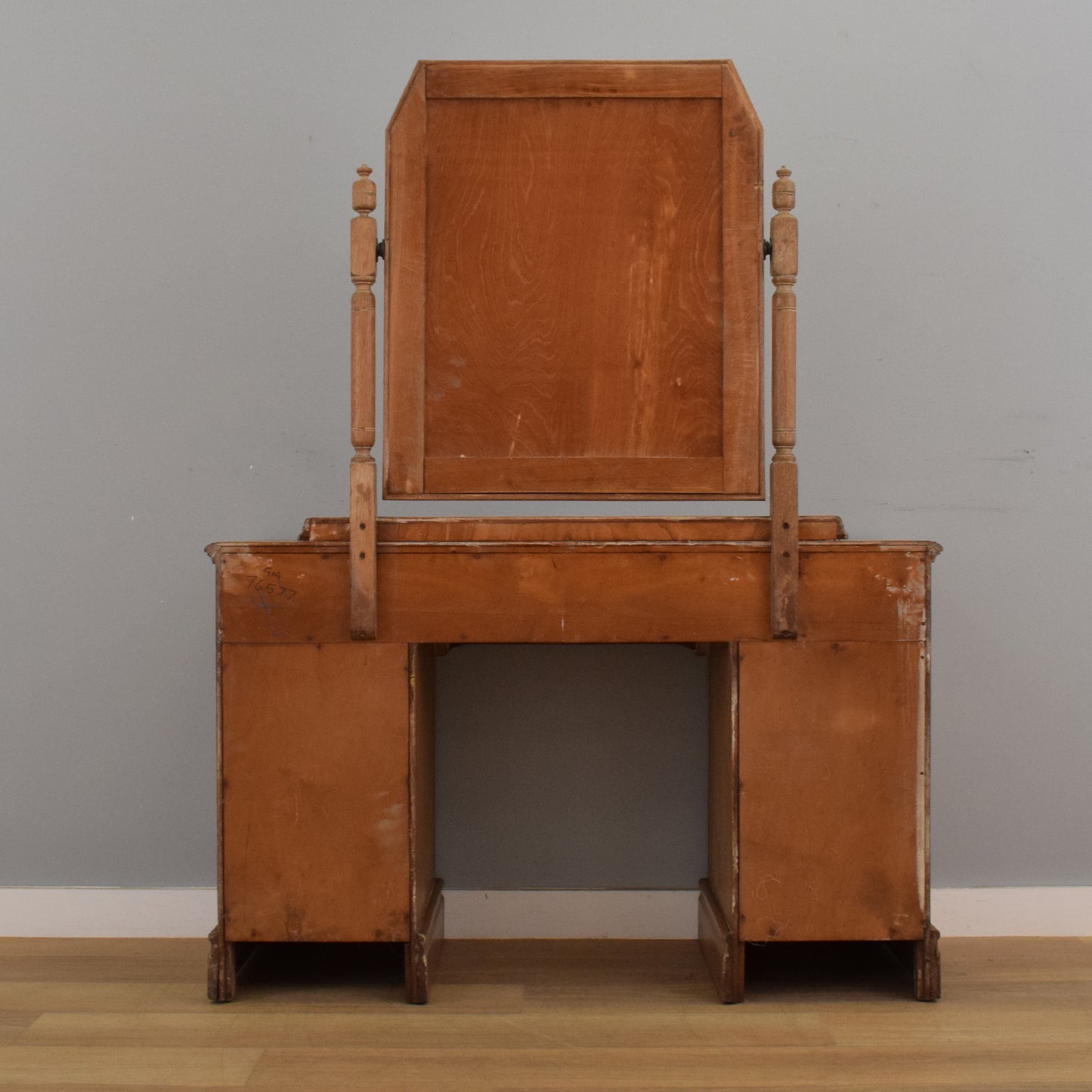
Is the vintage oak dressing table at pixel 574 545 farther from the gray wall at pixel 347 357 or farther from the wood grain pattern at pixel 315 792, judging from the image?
the gray wall at pixel 347 357

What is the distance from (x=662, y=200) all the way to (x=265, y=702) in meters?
1.21

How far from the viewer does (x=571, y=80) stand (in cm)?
213

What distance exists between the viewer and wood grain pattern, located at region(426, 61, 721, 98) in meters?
2.13

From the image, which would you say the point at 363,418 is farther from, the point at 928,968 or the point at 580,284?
the point at 928,968

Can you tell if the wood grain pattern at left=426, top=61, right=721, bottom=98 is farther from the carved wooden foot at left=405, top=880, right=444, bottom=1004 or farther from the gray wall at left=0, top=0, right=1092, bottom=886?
the carved wooden foot at left=405, top=880, right=444, bottom=1004

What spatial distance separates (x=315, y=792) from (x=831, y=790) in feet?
3.18

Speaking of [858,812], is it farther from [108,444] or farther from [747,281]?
[108,444]

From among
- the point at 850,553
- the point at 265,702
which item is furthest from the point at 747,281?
the point at 265,702

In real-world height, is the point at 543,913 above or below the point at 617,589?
below

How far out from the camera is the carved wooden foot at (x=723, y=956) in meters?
2.14

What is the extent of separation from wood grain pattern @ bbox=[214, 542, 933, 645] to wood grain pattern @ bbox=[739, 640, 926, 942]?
0.22ft

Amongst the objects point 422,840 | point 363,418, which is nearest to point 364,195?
point 363,418

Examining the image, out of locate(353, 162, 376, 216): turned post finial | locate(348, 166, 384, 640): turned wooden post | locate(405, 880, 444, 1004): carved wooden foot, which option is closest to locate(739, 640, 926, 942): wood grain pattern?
locate(405, 880, 444, 1004): carved wooden foot

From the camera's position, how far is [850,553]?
210 cm
